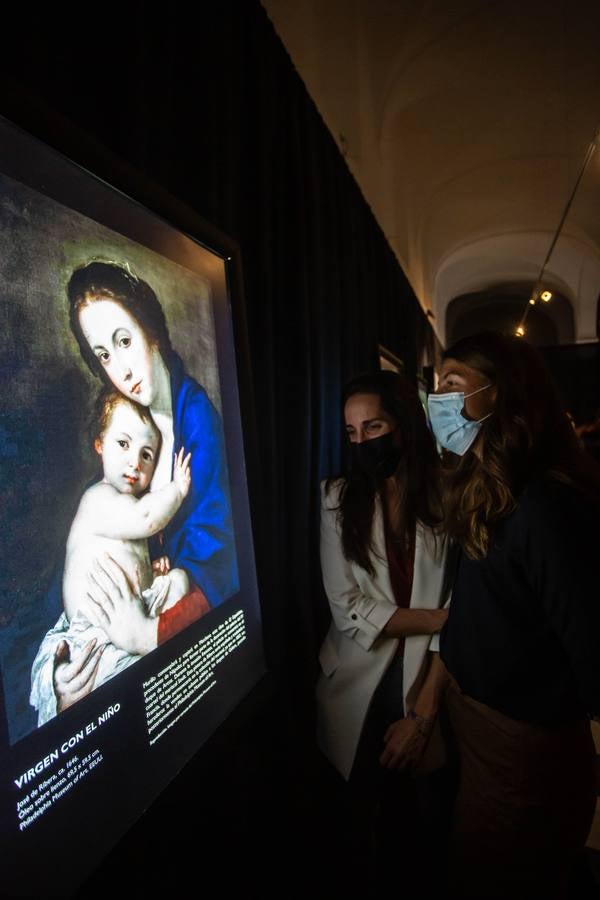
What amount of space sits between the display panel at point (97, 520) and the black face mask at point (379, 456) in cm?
95

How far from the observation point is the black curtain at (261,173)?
1001mm

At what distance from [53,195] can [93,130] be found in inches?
18.5

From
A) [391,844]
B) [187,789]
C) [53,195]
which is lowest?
[391,844]

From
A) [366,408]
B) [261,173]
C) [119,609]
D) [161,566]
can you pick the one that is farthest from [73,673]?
[261,173]

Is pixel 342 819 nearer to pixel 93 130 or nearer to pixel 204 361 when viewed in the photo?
pixel 204 361

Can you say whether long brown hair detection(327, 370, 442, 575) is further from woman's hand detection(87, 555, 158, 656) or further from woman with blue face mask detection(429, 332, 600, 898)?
woman's hand detection(87, 555, 158, 656)

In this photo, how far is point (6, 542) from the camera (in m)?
0.59

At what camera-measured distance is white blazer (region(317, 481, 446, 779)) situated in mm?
1683

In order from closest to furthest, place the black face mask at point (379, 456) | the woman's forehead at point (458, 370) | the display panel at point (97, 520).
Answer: the display panel at point (97, 520)
the woman's forehead at point (458, 370)
the black face mask at point (379, 456)

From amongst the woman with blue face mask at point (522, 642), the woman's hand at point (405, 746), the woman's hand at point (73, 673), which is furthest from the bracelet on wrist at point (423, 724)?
the woman's hand at point (73, 673)

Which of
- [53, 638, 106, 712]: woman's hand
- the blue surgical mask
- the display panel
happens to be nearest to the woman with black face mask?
the blue surgical mask

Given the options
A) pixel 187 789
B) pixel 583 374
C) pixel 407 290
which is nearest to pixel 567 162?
pixel 407 290

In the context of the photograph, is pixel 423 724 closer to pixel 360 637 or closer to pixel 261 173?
pixel 360 637

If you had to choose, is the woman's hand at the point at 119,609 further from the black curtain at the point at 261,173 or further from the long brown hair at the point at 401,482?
the long brown hair at the point at 401,482
